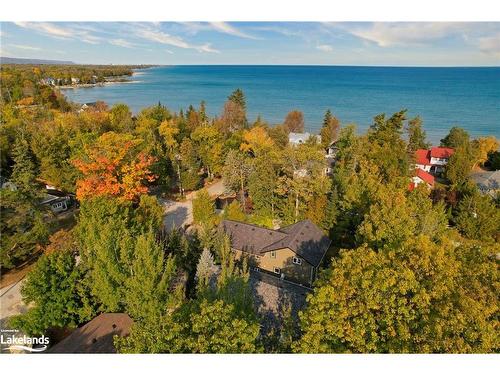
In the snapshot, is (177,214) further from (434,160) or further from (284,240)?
(434,160)

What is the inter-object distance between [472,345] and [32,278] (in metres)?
21.3

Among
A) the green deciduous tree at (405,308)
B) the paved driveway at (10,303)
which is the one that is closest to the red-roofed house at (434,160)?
the green deciduous tree at (405,308)

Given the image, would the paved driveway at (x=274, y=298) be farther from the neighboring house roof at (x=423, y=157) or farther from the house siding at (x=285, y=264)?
the neighboring house roof at (x=423, y=157)

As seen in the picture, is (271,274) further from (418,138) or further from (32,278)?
(418,138)

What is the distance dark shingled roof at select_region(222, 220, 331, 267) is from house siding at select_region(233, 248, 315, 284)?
41 cm

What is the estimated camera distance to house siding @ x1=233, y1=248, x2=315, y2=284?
24.2m

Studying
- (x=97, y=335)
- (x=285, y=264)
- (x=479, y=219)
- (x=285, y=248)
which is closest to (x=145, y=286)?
(x=97, y=335)

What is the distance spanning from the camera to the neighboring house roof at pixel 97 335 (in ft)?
50.4

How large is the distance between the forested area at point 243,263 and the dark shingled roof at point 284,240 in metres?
1.99

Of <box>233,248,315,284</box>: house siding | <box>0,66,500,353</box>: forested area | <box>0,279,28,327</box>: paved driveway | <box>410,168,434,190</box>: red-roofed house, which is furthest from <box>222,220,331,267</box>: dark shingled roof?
<box>410,168,434,190</box>: red-roofed house

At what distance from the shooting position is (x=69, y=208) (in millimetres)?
35719

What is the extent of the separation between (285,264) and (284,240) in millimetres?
1876

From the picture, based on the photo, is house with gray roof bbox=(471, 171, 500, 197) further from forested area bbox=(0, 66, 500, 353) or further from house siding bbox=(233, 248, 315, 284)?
house siding bbox=(233, 248, 315, 284)

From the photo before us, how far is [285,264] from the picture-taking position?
979 inches
